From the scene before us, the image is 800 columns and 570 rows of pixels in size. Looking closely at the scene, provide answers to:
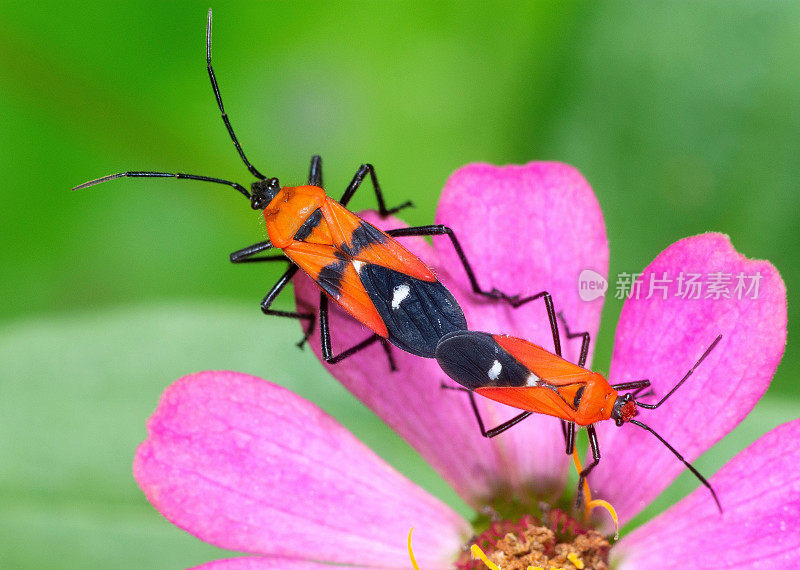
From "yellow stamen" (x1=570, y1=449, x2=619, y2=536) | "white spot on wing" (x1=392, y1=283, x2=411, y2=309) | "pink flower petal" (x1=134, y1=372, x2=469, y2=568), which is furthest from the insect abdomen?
"yellow stamen" (x1=570, y1=449, x2=619, y2=536)

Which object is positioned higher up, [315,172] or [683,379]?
[315,172]

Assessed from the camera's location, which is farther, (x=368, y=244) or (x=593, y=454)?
(x=368, y=244)

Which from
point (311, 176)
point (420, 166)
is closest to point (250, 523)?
point (311, 176)

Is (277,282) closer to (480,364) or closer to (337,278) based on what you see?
(337,278)

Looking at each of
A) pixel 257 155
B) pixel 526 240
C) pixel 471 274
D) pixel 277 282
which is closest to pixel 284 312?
pixel 277 282

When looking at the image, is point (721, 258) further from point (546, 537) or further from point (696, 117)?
point (696, 117)

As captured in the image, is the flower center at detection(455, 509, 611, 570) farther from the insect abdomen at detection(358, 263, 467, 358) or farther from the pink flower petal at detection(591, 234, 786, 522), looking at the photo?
the insect abdomen at detection(358, 263, 467, 358)
